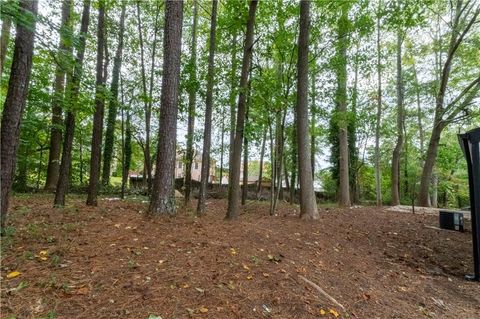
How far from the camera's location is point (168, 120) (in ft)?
16.1

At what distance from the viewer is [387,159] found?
69.2 feet

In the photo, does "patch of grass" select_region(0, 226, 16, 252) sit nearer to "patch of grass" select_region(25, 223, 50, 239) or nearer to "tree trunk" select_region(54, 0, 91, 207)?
"patch of grass" select_region(25, 223, 50, 239)

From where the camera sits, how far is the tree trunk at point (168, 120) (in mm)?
4848

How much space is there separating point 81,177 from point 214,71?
1230 centimetres

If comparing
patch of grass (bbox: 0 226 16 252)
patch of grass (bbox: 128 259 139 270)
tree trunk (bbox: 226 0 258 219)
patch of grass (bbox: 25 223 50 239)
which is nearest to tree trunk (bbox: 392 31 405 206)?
tree trunk (bbox: 226 0 258 219)

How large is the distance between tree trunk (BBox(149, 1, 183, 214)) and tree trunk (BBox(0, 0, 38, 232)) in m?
1.95

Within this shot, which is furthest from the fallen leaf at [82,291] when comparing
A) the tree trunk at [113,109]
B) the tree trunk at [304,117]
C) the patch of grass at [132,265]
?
the tree trunk at [113,109]

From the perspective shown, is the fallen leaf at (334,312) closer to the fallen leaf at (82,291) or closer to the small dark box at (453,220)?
the fallen leaf at (82,291)

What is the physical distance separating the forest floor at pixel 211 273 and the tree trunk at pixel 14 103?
83 cm

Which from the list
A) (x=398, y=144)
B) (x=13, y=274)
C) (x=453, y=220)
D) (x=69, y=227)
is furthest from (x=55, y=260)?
(x=398, y=144)

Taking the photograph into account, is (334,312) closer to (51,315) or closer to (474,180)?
A: (51,315)

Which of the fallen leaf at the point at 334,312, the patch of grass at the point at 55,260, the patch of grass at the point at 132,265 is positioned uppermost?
the patch of grass at the point at 55,260

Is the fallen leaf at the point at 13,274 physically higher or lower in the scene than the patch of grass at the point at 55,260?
lower

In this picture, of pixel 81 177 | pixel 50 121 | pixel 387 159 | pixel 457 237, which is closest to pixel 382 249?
pixel 457 237
